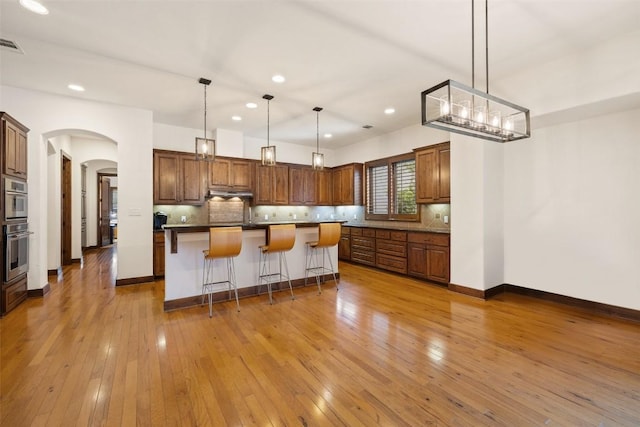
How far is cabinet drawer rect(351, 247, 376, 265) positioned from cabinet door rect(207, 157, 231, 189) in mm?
3383

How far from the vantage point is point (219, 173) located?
20.4 ft

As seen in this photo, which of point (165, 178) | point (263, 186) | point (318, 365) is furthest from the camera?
point (263, 186)

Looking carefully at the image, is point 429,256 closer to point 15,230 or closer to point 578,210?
point 578,210

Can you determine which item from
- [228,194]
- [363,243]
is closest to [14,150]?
[228,194]

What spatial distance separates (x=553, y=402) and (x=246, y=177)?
20.0 ft

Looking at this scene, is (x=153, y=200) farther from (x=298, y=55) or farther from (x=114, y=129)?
(x=298, y=55)

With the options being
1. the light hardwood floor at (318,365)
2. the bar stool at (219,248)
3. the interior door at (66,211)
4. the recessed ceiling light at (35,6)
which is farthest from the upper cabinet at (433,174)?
the interior door at (66,211)

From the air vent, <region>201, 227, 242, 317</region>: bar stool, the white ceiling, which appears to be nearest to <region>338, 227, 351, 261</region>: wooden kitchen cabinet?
the white ceiling

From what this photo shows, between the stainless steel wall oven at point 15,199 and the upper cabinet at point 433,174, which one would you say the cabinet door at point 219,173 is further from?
the upper cabinet at point 433,174

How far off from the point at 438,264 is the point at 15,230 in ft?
20.4

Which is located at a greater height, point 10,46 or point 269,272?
point 10,46

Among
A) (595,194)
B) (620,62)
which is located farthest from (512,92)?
(595,194)

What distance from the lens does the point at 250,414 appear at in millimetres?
1807

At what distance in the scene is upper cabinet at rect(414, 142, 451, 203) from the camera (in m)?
5.02
